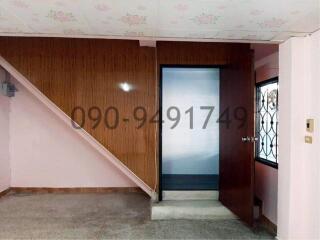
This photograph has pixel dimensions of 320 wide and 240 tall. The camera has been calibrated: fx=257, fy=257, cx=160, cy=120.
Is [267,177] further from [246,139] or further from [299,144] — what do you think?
[299,144]

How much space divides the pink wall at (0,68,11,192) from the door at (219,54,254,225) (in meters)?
3.39

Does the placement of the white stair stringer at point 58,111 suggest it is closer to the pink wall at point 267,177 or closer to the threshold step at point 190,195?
the threshold step at point 190,195

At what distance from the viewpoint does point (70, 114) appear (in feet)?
11.3

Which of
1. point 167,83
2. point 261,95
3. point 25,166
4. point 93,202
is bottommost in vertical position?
point 93,202

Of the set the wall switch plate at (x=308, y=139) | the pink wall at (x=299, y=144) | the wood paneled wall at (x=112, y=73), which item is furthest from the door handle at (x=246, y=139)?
the wood paneled wall at (x=112, y=73)

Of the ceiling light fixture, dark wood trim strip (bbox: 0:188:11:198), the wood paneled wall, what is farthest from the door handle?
dark wood trim strip (bbox: 0:188:11:198)

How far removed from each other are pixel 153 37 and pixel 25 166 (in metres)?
3.38

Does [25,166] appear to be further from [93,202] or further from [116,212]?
[116,212]

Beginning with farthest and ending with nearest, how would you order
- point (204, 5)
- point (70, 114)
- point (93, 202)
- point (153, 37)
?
point (93, 202) < point (70, 114) < point (153, 37) < point (204, 5)

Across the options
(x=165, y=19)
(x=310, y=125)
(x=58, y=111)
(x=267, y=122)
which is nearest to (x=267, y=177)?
(x=267, y=122)

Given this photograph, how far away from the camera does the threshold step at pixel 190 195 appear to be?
11.8 feet

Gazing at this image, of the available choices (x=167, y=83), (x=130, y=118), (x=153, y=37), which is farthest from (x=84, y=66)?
(x=167, y=83)

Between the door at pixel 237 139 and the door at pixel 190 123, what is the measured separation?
153cm

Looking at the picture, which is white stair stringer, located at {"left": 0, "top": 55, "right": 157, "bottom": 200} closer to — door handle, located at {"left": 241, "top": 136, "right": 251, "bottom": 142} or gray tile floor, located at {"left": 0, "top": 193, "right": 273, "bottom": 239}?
gray tile floor, located at {"left": 0, "top": 193, "right": 273, "bottom": 239}
